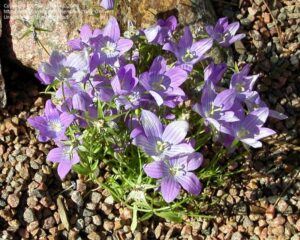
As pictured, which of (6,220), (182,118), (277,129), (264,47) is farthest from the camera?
(264,47)

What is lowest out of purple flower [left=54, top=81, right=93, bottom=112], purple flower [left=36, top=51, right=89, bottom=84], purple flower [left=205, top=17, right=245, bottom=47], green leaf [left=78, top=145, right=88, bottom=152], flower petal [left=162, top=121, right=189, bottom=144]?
green leaf [left=78, top=145, right=88, bottom=152]

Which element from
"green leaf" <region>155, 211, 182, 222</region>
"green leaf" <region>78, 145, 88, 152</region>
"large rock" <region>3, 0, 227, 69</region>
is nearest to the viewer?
"green leaf" <region>78, 145, 88, 152</region>

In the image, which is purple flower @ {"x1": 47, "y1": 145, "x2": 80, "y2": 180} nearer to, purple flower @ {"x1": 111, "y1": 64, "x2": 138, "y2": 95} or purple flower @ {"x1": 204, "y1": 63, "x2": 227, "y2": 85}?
purple flower @ {"x1": 111, "y1": 64, "x2": 138, "y2": 95}

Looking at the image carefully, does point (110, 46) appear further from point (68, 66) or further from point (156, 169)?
point (156, 169)

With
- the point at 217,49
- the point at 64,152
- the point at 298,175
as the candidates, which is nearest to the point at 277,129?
the point at 298,175

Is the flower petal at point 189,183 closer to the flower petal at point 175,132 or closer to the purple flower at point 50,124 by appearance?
the flower petal at point 175,132

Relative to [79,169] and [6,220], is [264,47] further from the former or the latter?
[6,220]

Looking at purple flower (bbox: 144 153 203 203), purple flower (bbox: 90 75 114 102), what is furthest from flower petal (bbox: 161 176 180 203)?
purple flower (bbox: 90 75 114 102)
